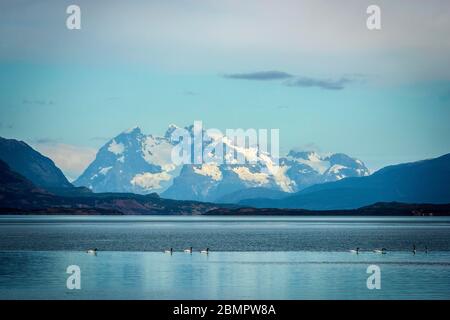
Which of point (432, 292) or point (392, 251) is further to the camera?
point (392, 251)

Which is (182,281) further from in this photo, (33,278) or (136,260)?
(136,260)

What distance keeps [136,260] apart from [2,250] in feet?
132

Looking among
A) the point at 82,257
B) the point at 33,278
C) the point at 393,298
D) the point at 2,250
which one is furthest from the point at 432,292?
the point at 2,250

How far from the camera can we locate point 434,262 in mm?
127688

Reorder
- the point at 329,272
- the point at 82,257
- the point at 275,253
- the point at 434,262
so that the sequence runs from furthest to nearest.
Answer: the point at 275,253 → the point at 82,257 → the point at 434,262 → the point at 329,272
